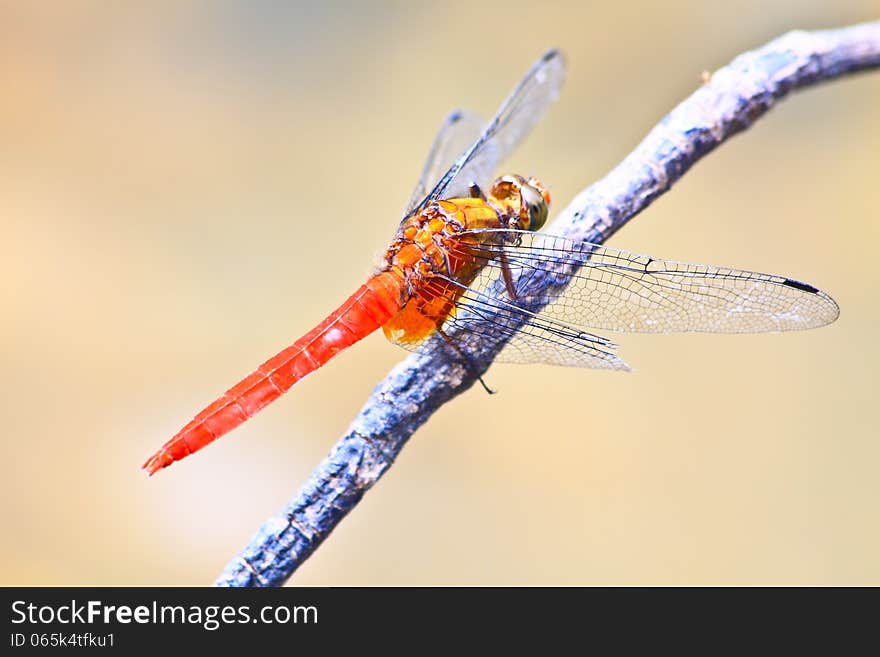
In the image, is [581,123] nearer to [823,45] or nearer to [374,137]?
[374,137]

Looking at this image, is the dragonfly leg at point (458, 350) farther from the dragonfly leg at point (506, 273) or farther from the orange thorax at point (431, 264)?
the dragonfly leg at point (506, 273)

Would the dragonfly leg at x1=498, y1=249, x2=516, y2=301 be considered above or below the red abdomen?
above

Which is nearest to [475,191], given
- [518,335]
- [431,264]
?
[431,264]

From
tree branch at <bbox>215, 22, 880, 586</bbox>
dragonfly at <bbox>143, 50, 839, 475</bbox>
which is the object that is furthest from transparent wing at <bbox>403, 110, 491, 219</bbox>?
tree branch at <bbox>215, 22, 880, 586</bbox>

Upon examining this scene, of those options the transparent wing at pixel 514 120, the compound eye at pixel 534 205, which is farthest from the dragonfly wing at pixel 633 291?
the transparent wing at pixel 514 120

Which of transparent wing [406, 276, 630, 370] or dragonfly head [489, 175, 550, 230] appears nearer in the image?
transparent wing [406, 276, 630, 370]

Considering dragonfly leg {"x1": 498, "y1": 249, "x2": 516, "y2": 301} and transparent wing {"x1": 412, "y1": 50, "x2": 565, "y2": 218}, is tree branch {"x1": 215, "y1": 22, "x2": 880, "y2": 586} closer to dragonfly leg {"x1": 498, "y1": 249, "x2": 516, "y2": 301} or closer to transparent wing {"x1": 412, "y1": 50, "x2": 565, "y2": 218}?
dragonfly leg {"x1": 498, "y1": 249, "x2": 516, "y2": 301}
